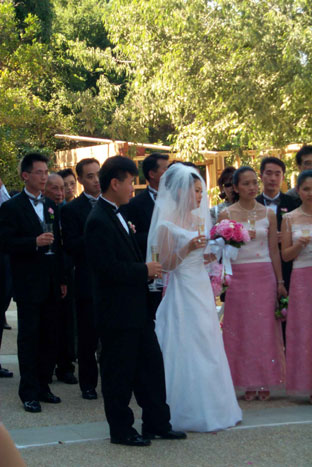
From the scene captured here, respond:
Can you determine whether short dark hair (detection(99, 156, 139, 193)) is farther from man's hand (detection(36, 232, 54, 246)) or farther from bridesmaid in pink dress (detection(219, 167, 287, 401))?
bridesmaid in pink dress (detection(219, 167, 287, 401))

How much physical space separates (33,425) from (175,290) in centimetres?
157

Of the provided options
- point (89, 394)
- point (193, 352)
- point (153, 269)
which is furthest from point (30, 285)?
point (153, 269)

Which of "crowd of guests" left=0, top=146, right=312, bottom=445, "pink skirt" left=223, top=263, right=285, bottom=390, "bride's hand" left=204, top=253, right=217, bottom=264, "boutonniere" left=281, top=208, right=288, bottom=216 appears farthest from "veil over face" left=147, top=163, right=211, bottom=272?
"boutonniere" left=281, top=208, right=288, bottom=216

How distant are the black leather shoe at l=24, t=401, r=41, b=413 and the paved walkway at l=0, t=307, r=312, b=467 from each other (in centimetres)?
5

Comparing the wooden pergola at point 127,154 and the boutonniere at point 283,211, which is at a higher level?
the wooden pergola at point 127,154

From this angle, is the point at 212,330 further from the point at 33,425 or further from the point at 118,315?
the point at 33,425

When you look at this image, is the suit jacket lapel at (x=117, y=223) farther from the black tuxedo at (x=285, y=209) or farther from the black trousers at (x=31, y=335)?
the black tuxedo at (x=285, y=209)

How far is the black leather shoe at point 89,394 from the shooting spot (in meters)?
7.31

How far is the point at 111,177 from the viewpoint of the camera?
5.70 metres

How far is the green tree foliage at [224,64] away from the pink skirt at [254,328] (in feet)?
30.2

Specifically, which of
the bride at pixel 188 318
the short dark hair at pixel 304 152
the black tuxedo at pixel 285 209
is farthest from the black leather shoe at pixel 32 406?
the short dark hair at pixel 304 152

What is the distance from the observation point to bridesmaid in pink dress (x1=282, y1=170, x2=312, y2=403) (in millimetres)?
7105

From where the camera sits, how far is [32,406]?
679cm

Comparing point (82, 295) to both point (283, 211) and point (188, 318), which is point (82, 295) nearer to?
point (188, 318)
